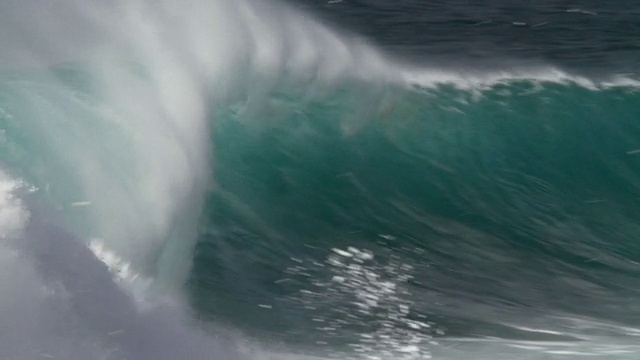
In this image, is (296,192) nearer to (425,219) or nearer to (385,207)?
(385,207)

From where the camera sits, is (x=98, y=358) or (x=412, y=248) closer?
(x=98, y=358)

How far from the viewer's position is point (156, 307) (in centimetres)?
257

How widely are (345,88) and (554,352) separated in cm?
191

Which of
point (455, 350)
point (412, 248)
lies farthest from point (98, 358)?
point (412, 248)

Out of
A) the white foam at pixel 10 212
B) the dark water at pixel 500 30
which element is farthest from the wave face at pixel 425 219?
the white foam at pixel 10 212

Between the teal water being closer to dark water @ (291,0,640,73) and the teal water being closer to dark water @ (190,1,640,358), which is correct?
dark water @ (190,1,640,358)

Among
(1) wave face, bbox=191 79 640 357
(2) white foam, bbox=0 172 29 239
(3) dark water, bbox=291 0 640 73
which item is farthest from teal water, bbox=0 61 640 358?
(3) dark water, bbox=291 0 640 73

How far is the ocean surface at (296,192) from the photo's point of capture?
8.41 feet

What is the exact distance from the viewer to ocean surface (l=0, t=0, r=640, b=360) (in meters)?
2.56

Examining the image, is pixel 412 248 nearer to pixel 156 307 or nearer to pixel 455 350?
pixel 455 350

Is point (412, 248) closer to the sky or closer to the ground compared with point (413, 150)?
closer to the ground

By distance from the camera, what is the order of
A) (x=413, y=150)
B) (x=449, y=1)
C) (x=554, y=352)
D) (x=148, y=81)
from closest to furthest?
(x=554, y=352)
(x=148, y=81)
(x=413, y=150)
(x=449, y=1)

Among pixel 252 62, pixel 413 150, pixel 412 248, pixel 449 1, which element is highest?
pixel 449 1

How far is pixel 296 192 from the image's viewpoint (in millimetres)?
3396
